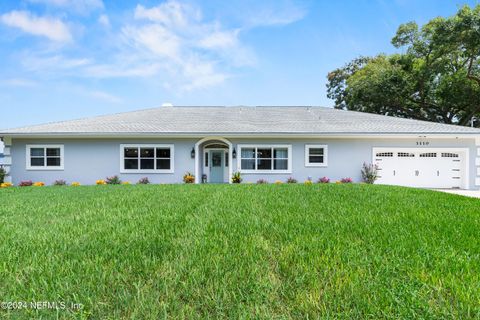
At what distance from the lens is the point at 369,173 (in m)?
14.6

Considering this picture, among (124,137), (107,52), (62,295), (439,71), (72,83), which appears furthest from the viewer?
(439,71)

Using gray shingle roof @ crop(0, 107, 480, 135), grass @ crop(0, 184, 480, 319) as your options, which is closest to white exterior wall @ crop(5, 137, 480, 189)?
gray shingle roof @ crop(0, 107, 480, 135)

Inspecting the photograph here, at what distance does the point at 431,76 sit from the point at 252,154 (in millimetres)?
21123

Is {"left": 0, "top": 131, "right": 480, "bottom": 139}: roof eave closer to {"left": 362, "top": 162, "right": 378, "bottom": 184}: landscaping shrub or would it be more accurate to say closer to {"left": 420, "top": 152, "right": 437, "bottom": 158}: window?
{"left": 420, "top": 152, "right": 437, "bottom": 158}: window

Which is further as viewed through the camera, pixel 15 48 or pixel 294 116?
pixel 294 116

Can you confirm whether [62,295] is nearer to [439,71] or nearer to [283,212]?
[283,212]

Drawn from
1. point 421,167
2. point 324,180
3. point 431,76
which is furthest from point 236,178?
point 431,76

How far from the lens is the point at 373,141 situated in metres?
15.0

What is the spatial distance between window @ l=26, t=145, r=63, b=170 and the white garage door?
57.0ft

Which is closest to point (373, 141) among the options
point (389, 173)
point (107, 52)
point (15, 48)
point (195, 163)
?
point (389, 173)

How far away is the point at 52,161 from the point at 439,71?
102 ft

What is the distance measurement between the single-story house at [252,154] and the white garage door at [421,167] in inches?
1.8

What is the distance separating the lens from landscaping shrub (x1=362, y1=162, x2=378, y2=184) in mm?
14570

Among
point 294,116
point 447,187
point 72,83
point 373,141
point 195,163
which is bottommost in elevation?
point 447,187
